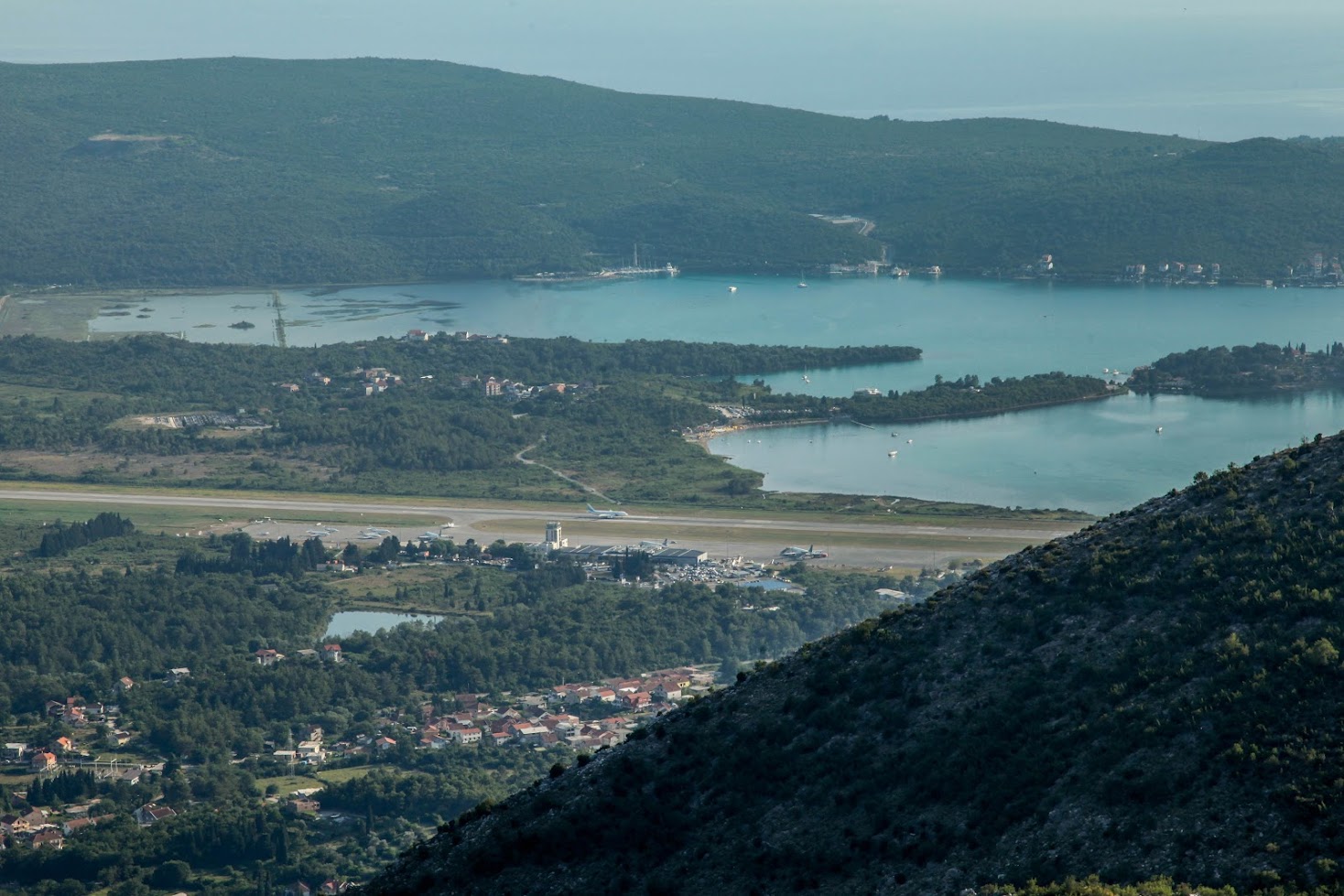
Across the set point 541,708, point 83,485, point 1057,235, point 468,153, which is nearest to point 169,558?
point 83,485

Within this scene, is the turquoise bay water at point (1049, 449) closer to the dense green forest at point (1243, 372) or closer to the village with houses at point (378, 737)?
the dense green forest at point (1243, 372)

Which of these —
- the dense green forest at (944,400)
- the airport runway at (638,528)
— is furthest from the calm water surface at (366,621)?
the dense green forest at (944,400)

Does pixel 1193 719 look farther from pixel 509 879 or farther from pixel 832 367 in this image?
pixel 832 367

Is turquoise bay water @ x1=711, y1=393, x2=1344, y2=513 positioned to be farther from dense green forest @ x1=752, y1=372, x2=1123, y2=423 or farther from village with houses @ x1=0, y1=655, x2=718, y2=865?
village with houses @ x1=0, y1=655, x2=718, y2=865

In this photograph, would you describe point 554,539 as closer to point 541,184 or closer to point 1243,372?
point 1243,372

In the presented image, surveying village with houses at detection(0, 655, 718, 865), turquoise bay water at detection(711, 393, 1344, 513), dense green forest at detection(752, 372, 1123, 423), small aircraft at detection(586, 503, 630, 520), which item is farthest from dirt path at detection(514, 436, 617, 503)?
village with houses at detection(0, 655, 718, 865)
